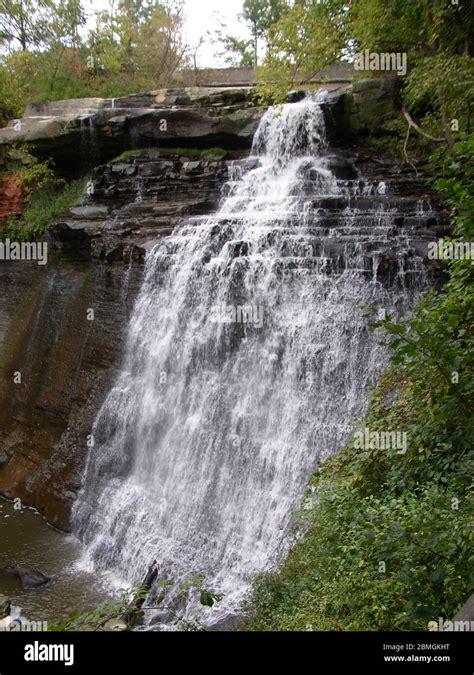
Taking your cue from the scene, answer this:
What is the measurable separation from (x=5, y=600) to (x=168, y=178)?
1098 cm

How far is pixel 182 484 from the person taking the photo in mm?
10609

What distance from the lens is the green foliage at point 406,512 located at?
446 centimetres

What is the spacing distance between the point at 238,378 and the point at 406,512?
5.60 m

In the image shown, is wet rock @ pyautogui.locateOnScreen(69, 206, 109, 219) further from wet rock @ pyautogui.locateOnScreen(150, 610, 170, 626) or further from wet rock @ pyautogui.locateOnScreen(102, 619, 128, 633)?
wet rock @ pyautogui.locateOnScreen(102, 619, 128, 633)

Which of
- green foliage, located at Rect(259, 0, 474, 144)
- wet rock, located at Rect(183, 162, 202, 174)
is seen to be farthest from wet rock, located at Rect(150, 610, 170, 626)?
wet rock, located at Rect(183, 162, 202, 174)

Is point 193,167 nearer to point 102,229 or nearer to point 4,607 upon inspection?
point 102,229

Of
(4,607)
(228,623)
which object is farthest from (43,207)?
(228,623)

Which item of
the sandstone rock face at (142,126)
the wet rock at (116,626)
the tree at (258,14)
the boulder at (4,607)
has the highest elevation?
the tree at (258,14)

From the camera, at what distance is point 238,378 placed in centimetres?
1061

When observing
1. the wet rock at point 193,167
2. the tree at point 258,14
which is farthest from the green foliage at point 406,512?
→ the tree at point 258,14

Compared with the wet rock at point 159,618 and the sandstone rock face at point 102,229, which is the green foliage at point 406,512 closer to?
the wet rock at point 159,618

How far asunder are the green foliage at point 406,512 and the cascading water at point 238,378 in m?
1.74

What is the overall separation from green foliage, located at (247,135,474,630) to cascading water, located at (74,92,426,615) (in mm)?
1736
